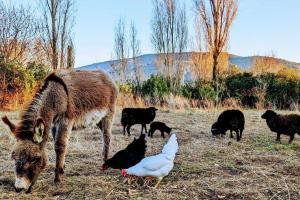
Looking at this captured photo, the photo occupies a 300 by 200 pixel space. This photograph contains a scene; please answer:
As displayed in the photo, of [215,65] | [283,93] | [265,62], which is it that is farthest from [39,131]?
[265,62]

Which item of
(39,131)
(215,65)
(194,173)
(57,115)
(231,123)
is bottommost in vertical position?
(194,173)

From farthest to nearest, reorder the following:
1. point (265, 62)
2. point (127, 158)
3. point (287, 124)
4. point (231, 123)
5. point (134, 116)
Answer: point (265, 62) → point (134, 116) → point (231, 123) → point (287, 124) → point (127, 158)

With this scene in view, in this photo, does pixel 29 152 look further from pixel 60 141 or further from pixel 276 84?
pixel 276 84

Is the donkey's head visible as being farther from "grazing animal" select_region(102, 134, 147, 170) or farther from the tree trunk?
the tree trunk

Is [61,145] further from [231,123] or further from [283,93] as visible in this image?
[283,93]

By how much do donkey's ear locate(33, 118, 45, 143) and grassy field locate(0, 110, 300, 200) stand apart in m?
0.72

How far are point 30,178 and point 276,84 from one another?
62.1 feet

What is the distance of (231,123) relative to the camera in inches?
353

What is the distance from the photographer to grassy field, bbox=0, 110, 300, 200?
4777mm

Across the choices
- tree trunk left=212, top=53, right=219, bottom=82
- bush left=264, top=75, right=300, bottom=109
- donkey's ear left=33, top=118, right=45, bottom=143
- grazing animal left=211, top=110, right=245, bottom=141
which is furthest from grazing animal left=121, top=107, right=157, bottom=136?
tree trunk left=212, top=53, right=219, bottom=82

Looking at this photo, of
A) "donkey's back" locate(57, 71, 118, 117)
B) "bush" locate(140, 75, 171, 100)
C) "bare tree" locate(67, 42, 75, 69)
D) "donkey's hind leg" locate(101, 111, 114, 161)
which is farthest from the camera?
"bare tree" locate(67, 42, 75, 69)

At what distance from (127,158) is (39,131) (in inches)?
52.3

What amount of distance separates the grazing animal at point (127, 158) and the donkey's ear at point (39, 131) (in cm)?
108

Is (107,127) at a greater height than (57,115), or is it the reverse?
(57,115)
